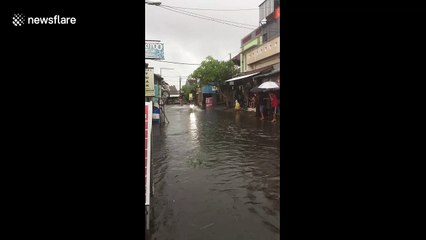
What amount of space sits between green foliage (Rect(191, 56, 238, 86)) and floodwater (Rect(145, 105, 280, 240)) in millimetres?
24922

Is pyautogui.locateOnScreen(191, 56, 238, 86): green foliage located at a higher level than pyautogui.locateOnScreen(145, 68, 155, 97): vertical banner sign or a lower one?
higher

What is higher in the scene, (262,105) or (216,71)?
(216,71)

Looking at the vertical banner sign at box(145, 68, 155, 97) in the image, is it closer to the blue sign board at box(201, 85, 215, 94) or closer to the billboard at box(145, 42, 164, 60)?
the billboard at box(145, 42, 164, 60)

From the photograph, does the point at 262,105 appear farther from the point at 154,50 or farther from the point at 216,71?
the point at 216,71

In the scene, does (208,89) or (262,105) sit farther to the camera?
(208,89)

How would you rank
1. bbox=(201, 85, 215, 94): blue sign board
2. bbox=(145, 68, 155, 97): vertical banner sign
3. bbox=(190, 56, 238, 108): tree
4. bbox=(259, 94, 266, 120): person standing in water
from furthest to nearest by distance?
bbox=(201, 85, 215, 94): blue sign board → bbox=(190, 56, 238, 108): tree → bbox=(259, 94, 266, 120): person standing in water → bbox=(145, 68, 155, 97): vertical banner sign

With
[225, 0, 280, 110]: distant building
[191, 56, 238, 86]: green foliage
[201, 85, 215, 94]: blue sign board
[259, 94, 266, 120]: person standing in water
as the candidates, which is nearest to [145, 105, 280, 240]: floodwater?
[259, 94, 266, 120]: person standing in water

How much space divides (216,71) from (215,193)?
28.8 meters

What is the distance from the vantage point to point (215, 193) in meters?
4.36

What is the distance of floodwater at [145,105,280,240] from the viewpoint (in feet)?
10.4
